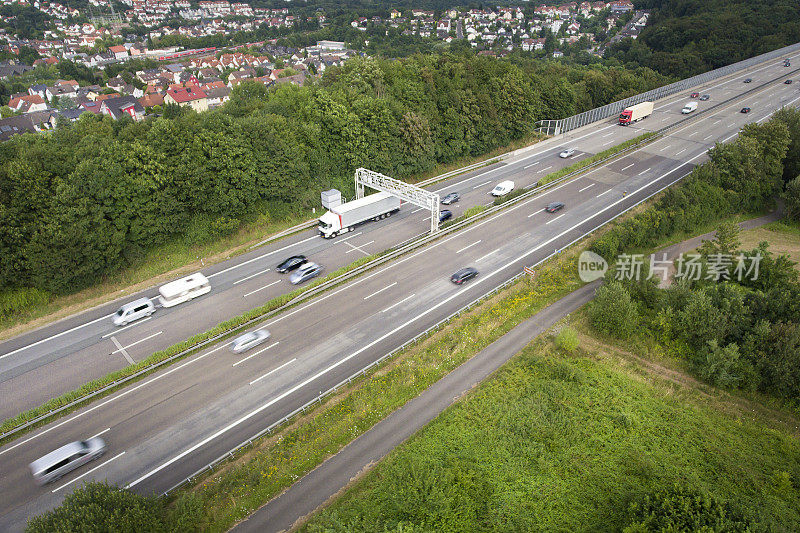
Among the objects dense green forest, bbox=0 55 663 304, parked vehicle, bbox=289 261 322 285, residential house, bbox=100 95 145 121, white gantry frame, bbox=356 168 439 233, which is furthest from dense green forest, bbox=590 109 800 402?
residential house, bbox=100 95 145 121

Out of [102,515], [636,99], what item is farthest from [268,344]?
[636,99]

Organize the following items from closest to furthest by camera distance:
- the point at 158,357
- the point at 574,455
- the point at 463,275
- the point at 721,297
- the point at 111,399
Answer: the point at 574,455 < the point at 111,399 < the point at 158,357 < the point at 721,297 < the point at 463,275

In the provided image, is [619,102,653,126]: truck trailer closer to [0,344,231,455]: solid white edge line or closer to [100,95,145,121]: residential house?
[0,344,231,455]: solid white edge line

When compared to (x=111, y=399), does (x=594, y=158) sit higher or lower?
higher

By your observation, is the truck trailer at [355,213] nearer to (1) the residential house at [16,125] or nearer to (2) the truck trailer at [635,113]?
(2) the truck trailer at [635,113]

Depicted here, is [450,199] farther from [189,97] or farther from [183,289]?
[189,97]

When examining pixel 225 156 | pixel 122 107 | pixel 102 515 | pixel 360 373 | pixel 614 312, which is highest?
pixel 225 156

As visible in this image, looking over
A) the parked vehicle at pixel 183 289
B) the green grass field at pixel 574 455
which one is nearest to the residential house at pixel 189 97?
the parked vehicle at pixel 183 289

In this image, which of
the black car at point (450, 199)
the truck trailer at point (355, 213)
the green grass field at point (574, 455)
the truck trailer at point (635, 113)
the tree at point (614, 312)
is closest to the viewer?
the green grass field at point (574, 455)
